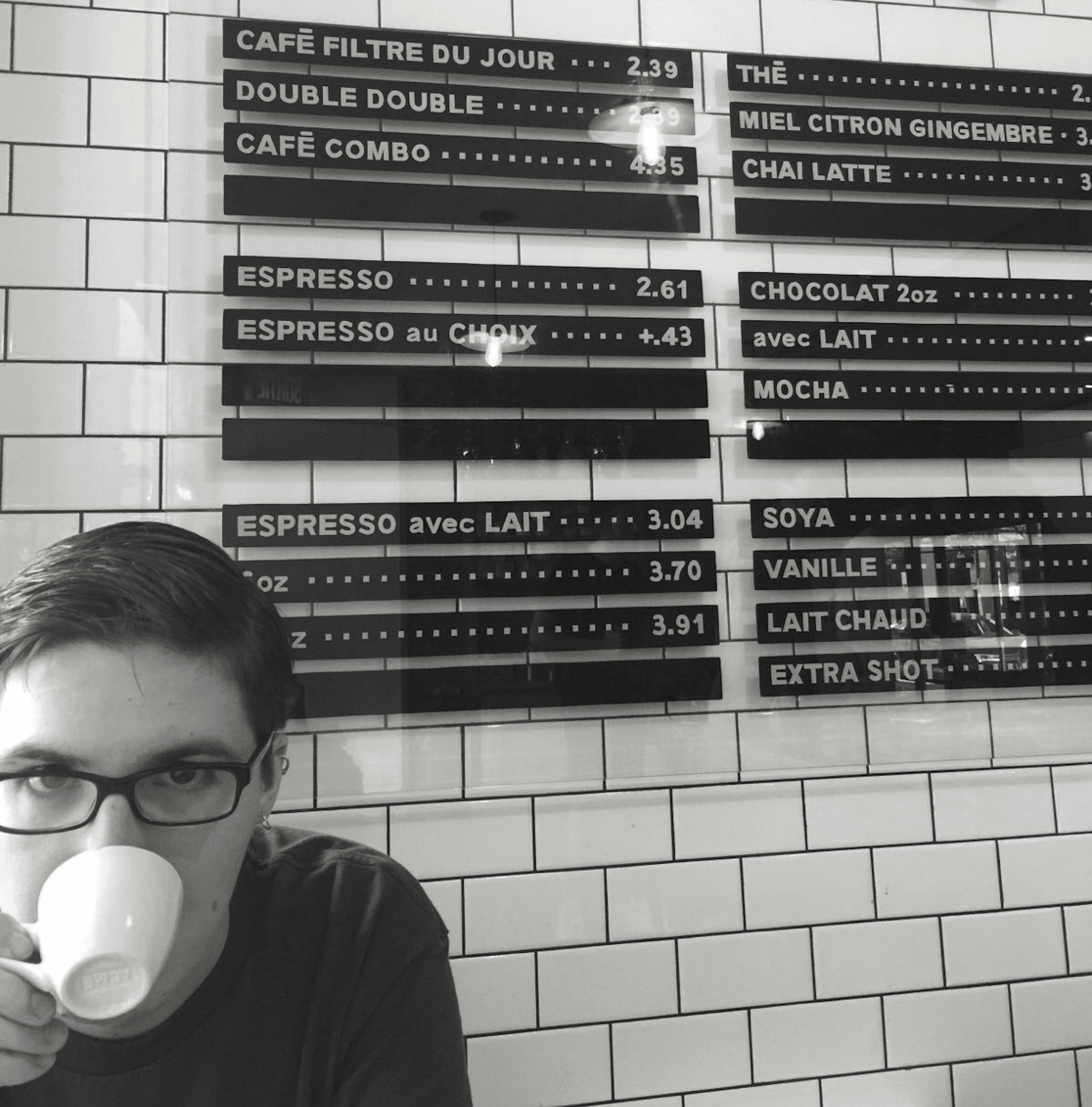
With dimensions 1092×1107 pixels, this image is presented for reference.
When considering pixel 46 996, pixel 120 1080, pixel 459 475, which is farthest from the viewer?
pixel 459 475

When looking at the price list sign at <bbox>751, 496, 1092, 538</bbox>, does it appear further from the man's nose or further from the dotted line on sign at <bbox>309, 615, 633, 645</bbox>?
the man's nose

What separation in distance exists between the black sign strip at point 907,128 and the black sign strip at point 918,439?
378mm

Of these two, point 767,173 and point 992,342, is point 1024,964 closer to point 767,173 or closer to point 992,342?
point 992,342

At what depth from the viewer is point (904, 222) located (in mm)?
1188

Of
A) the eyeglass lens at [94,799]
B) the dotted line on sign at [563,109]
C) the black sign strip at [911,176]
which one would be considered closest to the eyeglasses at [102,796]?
the eyeglass lens at [94,799]

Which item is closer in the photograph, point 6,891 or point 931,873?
point 6,891

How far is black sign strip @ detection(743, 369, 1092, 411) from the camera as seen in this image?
1.14 m

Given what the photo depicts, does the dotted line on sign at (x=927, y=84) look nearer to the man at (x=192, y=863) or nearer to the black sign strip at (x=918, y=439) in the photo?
the black sign strip at (x=918, y=439)

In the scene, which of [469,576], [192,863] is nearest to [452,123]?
[469,576]

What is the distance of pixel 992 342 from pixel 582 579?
63cm

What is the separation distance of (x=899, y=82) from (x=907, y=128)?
61mm

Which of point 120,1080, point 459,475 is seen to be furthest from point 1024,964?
point 120,1080

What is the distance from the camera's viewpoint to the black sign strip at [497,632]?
3.28 ft

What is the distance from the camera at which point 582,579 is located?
106 centimetres
